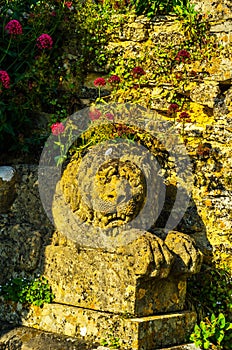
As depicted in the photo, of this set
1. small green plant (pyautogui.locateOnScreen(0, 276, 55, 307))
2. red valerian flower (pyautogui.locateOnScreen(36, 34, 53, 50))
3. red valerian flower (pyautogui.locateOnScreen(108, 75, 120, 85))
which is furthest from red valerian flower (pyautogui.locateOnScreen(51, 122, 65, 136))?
small green plant (pyautogui.locateOnScreen(0, 276, 55, 307))

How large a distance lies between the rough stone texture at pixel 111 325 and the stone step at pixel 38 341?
7cm

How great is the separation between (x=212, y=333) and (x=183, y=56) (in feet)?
8.13

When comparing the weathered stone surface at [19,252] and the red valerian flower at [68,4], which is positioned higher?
the red valerian flower at [68,4]

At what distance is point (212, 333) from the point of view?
4.67 meters

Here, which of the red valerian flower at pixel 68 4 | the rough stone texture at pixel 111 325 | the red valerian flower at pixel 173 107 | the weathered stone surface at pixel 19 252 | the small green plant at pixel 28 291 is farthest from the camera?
the red valerian flower at pixel 68 4

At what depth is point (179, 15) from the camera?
584 cm

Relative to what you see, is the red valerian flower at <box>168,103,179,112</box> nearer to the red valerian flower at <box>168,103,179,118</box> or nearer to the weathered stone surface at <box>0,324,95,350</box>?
the red valerian flower at <box>168,103,179,118</box>

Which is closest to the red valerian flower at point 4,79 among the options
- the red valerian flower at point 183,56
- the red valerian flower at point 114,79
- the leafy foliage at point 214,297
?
the red valerian flower at point 114,79

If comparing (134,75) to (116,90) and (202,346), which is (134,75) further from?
(202,346)

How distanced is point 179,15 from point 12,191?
7.52 ft

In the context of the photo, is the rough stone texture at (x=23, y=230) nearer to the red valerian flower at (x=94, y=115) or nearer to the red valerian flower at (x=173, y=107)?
the red valerian flower at (x=94, y=115)

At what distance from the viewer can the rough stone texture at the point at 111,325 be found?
4.31m

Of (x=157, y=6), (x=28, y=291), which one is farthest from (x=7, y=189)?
(x=157, y=6)

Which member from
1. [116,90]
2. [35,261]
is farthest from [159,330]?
[116,90]
